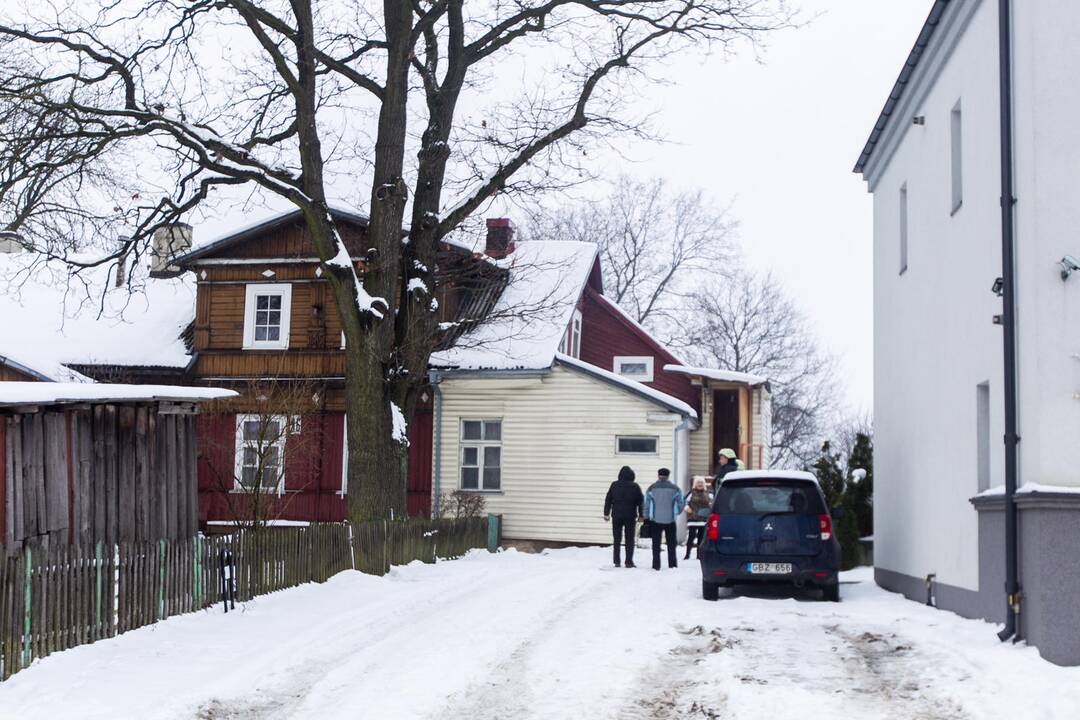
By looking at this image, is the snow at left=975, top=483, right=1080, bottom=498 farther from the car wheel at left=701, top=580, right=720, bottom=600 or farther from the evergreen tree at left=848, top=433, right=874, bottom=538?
the evergreen tree at left=848, top=433, right=874, bottom=538

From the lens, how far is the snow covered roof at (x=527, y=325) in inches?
1164

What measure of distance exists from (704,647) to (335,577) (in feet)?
21.8

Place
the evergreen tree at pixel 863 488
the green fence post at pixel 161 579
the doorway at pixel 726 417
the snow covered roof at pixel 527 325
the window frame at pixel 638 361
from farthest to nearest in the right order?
the window frame at pixel 638 361 < the doorway at pixel 726 417 < the snow covered roof at pixel 527 325 < the evergreen tree at pixel 863 488 < the green fence post at pixel 161 579

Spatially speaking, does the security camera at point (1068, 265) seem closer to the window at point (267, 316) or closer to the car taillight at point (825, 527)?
the car taillight at point (825, 527)

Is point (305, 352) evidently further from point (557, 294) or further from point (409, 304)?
point (409, 304)

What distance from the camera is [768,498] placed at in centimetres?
1596

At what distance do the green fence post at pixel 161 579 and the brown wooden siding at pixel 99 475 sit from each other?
68cm

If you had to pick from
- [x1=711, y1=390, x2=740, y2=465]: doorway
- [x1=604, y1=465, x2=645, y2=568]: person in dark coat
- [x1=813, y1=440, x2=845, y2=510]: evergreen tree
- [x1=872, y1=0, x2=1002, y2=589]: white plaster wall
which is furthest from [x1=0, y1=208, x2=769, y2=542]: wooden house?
[x1=872, y1=0, x2=1002, y2=589]: white plaster wall

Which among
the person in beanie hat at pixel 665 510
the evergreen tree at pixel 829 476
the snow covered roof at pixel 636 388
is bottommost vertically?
the person in beanie hat at pixel 665 510

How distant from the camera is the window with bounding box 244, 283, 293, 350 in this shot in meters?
31.4

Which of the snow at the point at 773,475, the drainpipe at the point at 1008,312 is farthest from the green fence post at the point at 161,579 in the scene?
the drainpipe at the point at 1008,312

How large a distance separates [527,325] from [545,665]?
1954cm

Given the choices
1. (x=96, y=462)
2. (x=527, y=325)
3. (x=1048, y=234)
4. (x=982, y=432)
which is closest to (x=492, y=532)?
(x=527, y=325)

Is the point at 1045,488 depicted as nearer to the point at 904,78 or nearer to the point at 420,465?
the point at 904,78
